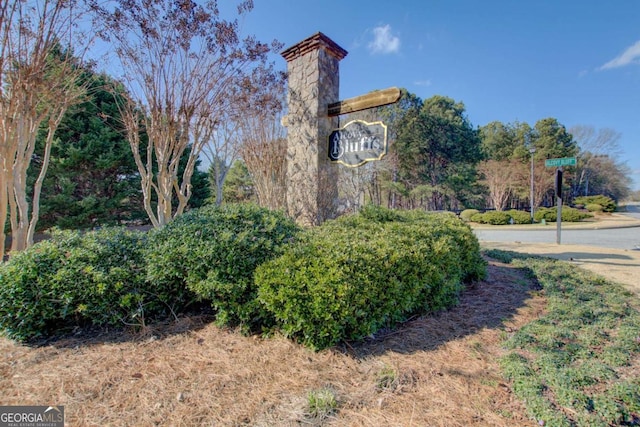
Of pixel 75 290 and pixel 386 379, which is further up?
pixel 75 290

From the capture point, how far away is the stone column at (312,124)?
410cm

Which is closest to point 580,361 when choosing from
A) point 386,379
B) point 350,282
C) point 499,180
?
point 386,379

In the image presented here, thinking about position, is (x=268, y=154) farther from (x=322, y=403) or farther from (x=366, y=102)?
(x=322, y=403)

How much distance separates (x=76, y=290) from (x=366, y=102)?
369 cm

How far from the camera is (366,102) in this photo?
3748 millimetres

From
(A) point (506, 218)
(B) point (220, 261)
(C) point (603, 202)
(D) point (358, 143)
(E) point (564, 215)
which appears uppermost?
(D) point (358, 143)

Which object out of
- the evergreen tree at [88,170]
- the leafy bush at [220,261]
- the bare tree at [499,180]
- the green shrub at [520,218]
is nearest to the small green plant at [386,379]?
the leafy bush at [220,261]

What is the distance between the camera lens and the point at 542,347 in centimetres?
209

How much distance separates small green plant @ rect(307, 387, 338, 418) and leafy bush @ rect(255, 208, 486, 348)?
17.1 inches

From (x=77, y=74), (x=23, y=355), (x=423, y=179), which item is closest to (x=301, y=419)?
(x=23, y=355)

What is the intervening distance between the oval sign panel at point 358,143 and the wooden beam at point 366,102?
0.70 ft

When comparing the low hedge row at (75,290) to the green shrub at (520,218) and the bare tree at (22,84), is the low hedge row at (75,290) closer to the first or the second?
the bare tree at (22,84)

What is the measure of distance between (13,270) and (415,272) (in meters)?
3.33

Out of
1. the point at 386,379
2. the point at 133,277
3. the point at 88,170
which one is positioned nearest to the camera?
the point at 386,379
